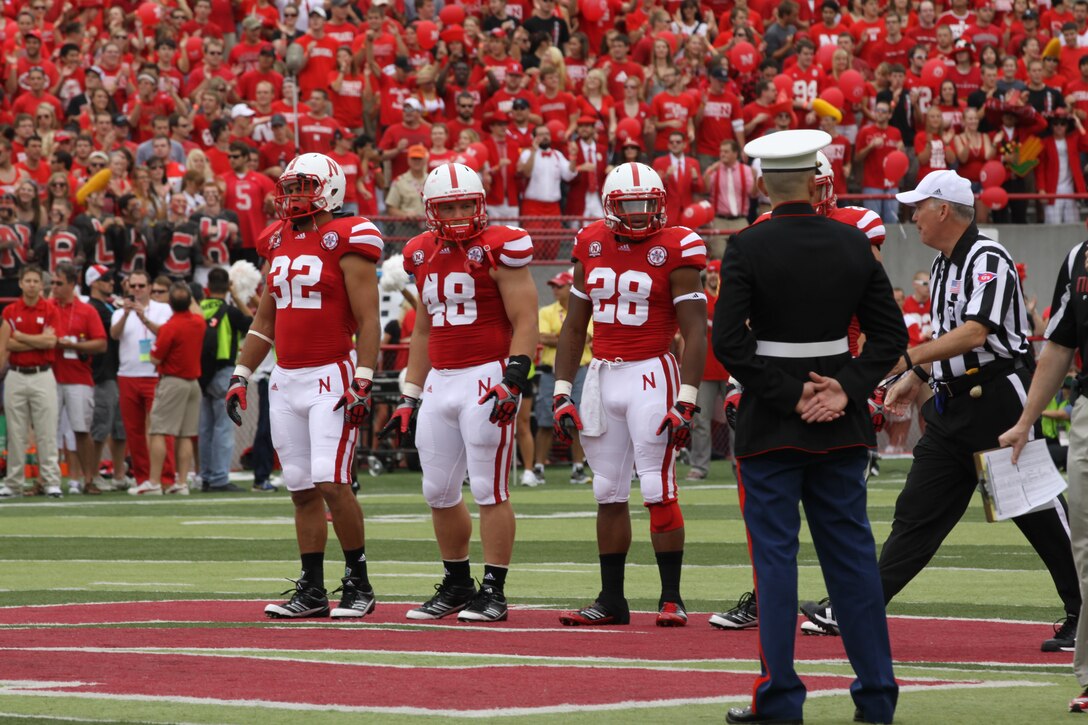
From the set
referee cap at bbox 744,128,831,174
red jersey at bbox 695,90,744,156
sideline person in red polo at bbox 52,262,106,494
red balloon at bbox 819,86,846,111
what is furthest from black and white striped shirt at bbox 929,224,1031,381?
red balloon at bbox 819,86,846,111

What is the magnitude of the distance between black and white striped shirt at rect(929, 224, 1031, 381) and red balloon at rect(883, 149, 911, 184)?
15.2m

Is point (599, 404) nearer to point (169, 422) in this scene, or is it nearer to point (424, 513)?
point (424, 513)

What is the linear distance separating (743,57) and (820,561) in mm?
19009

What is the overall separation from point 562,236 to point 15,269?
625cm

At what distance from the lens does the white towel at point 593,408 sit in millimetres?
8594

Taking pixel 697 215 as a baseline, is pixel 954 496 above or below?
below

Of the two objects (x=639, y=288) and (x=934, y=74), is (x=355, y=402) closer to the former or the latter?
(x=639, y=288)

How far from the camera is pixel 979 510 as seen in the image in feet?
50.5

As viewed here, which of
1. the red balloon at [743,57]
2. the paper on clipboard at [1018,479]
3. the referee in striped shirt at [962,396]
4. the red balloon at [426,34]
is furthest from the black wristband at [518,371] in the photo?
the red balloon at [743,57]

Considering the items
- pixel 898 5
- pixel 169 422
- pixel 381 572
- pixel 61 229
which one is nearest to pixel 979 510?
pixel 381 572

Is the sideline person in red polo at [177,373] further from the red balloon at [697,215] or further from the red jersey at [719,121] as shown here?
the red jersey at [719,121]

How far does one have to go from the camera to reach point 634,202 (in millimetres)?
8570

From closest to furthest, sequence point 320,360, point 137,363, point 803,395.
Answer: point 803,395 < point 320,360 < point 137,363

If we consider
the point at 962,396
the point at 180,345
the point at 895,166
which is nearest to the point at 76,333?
the point at 180,345
